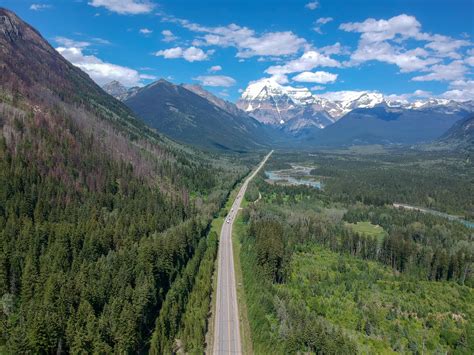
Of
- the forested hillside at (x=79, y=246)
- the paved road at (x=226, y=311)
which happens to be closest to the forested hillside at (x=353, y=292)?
the paved road at (x=226, y=311)

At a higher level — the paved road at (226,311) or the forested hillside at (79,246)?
the forested hillside at (79,246)

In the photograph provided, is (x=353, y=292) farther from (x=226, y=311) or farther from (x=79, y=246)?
(x=79, y=246)

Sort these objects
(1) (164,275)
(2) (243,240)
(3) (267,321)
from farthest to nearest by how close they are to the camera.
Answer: (2) (243,240) < (1) (164,275) < (3) (267,321)

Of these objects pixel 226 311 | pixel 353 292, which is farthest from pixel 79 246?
pixel 353 292

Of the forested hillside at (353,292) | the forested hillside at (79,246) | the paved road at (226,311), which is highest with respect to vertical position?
the forested hillside at (79,246)

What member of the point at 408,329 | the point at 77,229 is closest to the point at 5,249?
the point at 77,229

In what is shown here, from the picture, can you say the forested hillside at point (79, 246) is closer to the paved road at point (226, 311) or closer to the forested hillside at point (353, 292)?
the paved road at point (226, 311)

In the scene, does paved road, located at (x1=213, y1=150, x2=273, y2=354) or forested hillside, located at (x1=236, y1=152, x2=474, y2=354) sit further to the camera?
forested hillside, located at (x1=236, y1=152, x2=474, y2=354)

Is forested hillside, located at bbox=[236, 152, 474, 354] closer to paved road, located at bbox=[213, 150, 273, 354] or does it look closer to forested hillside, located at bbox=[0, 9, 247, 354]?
paved road, located at bbox=[213, 150, 273, 354]

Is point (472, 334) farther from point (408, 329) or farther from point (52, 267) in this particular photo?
point (52, 267)

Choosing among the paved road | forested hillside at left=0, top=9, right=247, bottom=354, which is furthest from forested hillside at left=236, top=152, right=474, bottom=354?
forested hillside at left=0, top=9, right=247, bottom=354

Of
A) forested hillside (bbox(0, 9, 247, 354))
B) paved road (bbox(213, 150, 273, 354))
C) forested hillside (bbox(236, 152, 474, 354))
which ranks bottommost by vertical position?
paved road (bbox(213, 150, 273, 354))
